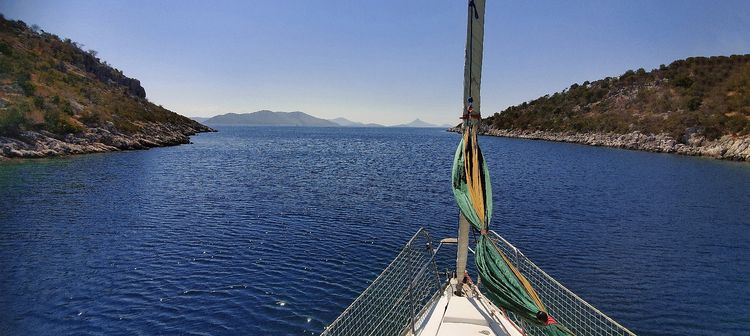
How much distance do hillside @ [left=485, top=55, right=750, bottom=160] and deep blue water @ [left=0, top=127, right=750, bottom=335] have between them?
49609 mm

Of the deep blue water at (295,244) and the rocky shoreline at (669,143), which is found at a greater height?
the rocky shoreline at (669,143)

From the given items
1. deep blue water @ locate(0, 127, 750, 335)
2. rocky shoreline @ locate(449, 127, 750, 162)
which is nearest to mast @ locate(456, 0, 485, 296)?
deep blue water @ locate(0, 127, 750, 335)

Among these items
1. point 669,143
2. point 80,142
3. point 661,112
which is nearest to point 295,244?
point 80,142

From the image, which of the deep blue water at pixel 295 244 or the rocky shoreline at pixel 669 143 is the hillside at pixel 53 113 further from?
the rocky shoreline at pixel 669 143

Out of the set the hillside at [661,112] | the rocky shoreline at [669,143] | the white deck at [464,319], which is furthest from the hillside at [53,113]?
the hillside at [661,112]

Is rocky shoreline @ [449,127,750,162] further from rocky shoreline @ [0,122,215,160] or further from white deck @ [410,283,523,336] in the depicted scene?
rocky shoreline @ [0,122,215,160]

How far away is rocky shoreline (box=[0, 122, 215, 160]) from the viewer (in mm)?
66375

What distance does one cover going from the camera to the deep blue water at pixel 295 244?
64.4 ft

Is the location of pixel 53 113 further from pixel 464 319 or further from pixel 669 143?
pixel 669 143

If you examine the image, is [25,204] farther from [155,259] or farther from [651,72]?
[651,72]

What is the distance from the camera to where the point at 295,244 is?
1172 inches

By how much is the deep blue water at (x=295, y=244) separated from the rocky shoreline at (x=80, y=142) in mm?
8175

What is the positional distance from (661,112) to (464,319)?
146107mm

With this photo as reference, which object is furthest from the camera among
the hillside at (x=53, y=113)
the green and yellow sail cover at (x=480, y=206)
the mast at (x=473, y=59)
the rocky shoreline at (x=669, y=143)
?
the rocky shoreline at (x=669, y=143)
